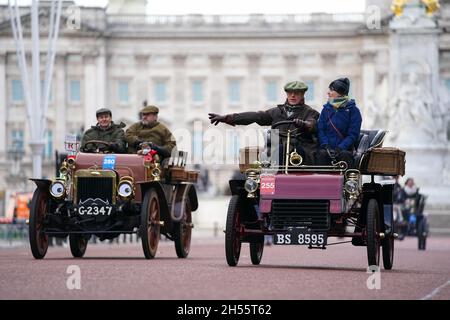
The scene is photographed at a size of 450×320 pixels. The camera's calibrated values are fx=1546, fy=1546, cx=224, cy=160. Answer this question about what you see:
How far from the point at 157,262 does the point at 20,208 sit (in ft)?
103

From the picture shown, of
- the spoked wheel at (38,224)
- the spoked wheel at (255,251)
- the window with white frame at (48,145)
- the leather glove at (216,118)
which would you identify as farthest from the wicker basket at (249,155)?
the window with white frame at (48,145)

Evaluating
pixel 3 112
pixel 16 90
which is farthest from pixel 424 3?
pixel 16 90

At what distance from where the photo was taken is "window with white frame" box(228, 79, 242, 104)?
10831 centimetres

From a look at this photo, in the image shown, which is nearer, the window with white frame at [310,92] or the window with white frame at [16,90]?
the window with white frame at [310,92]

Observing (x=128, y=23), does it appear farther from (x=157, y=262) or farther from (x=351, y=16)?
(x=157, y=262)

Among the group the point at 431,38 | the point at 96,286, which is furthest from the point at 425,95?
the point at 96,286

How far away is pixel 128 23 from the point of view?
357 feet

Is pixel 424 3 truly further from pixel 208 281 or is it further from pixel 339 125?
pixel 208 281

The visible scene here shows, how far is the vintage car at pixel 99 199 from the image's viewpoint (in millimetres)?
20531

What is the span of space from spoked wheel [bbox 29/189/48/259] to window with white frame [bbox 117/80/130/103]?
8779 centimetres

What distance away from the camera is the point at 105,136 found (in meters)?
21.9

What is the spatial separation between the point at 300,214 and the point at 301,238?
0.32m

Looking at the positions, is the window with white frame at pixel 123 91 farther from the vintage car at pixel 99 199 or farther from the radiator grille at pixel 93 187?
the radiator grille at pixel 93 187

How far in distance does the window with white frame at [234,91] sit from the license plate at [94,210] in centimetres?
8771
